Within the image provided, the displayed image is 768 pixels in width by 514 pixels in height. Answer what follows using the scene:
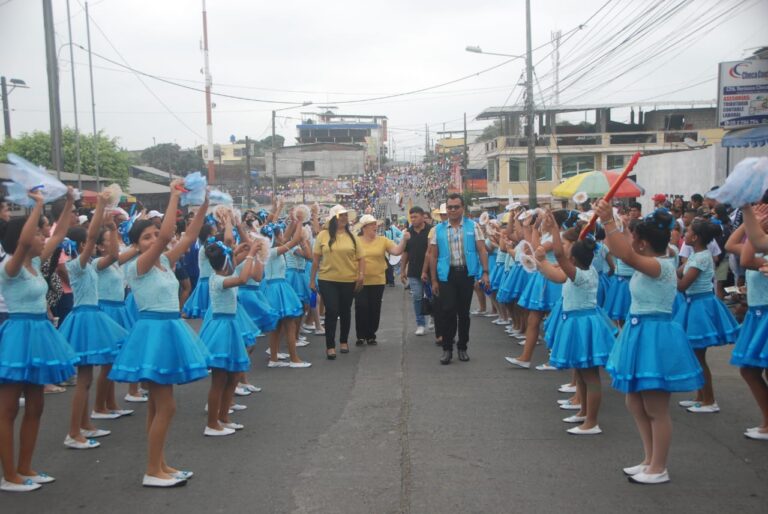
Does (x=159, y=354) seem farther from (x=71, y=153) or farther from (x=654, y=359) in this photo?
(x=71, y=153)

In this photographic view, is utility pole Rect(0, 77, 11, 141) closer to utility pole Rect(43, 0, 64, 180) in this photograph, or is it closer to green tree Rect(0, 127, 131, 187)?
green tree Rect(0, 127, 131, 187)

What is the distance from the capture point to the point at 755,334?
581 cm

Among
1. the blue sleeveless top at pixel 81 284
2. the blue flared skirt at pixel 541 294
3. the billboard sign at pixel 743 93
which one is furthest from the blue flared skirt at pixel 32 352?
the billboard sign at pixel 743 93

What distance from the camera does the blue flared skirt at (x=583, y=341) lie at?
6340 millimetres

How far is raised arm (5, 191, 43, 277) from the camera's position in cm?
501

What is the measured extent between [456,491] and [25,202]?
3672 mm

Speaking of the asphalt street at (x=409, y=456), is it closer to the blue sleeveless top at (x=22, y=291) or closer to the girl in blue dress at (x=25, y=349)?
the girl in blue dress at (x=25, y=349)

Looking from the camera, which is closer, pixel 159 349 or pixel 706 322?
pixel 159 349

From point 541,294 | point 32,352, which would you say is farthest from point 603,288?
point 32,352

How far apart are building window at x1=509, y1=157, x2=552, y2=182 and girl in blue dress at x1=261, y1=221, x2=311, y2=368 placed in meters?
36.7

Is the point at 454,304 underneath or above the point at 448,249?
underneath

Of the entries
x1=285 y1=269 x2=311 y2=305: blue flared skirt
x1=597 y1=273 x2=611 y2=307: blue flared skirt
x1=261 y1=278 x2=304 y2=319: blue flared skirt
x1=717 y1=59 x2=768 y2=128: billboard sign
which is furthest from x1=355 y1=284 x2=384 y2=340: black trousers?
x1=717 y1=59 x2=768 y2=128: billboard sign

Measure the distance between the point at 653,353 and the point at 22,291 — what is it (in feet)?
14.9

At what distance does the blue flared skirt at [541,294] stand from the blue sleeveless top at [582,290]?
2.29m
